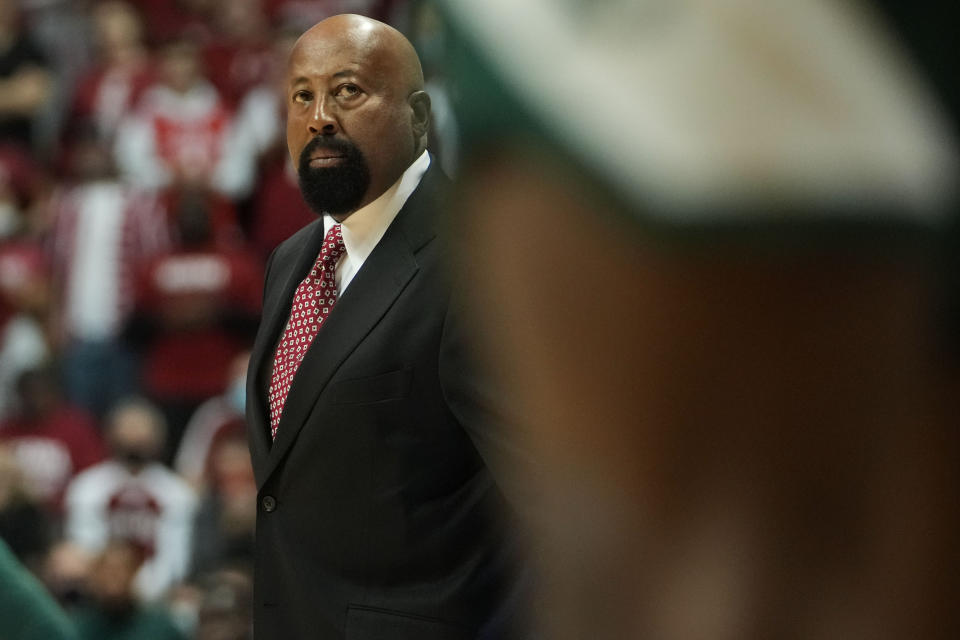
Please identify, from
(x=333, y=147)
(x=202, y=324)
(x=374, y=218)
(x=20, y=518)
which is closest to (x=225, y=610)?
(x=20, y=518)

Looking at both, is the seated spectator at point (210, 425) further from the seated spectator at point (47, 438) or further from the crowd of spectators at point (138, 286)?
the seated spectator at point (47, 438)

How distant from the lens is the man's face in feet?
7.55

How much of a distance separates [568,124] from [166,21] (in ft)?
28.9

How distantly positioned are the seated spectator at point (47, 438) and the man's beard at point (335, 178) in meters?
4.13

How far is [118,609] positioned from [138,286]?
239 centimetres

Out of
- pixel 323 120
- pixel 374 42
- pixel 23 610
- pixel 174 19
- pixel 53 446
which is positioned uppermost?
pixel 374 42

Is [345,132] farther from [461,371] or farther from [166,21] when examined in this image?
[166,21]

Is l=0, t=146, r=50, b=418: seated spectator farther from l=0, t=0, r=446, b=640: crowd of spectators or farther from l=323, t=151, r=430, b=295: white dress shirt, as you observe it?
l=323, t=151, r=430, b=295: white dress shirt

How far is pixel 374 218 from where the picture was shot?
239 centimetres

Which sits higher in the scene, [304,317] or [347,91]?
[347,91]

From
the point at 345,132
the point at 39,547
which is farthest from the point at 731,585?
the point at 39,547

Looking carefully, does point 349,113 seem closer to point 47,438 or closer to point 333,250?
point 333,250

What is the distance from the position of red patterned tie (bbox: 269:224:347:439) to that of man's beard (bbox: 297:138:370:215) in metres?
0.14

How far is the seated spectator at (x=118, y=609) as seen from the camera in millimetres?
4487
